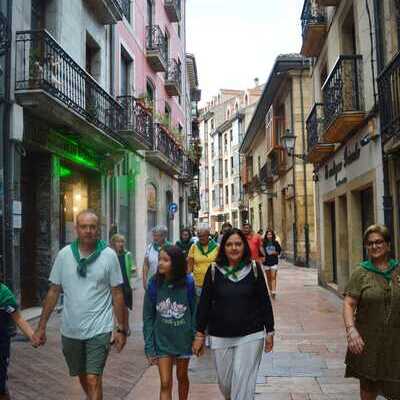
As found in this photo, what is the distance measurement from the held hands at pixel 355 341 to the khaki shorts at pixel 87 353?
5.88 ft

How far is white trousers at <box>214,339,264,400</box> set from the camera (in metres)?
4.15

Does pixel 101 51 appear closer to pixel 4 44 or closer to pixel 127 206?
pixel 127 206

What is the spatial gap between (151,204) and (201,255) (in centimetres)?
1325

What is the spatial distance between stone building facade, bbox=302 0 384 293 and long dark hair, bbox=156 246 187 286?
20.1ft

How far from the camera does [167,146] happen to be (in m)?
21.3

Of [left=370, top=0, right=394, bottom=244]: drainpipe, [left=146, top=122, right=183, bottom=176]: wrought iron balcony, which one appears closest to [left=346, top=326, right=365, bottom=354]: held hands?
[left=370, top=0, right=394, bottom=244]: drainpipe

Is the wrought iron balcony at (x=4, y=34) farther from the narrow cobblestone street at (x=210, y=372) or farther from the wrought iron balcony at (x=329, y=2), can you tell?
the wrought iron balcony at (x=329, y=2)

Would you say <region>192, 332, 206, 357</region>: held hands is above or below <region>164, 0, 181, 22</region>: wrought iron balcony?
below

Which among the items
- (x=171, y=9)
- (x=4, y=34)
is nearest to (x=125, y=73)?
(x=171, y=9)

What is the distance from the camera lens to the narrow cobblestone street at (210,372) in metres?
5.61

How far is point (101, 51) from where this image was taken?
14.7m

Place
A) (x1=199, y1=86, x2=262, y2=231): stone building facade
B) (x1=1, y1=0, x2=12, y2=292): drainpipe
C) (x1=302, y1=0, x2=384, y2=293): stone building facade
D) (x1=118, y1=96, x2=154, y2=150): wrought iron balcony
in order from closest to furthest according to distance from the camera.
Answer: (x1=1, y1=0, x2=12, y2=292): drainpipe
(x1=302, y1=0, x2=384, y2=293): stone building facade
(x1=118, y1=96, x2=154, y2=150): wrought iron balcony
(x1=199, y1=86, x2=262, y2=231): stone building facade

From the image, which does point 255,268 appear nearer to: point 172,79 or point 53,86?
point 53,86

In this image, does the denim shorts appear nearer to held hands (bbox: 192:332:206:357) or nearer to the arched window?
held hands (bbox: 192:332:206:357)
